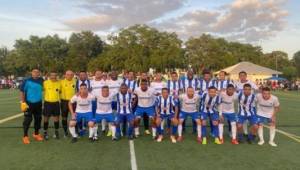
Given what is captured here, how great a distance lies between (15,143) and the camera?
36.5 ft

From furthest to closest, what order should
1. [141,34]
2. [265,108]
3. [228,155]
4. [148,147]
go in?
[141,34] → [265,108] → [148,147] → [228,155]

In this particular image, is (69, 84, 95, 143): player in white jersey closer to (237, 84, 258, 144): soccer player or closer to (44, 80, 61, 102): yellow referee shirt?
(44, 80, 61, 102): yellow referee shirt

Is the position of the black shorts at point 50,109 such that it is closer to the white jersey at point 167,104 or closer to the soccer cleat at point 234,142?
the white jersey at point 167,104

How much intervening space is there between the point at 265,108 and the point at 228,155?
230cm

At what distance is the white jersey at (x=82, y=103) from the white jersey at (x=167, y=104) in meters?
1.93

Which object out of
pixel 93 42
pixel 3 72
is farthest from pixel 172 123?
pixel 3 72

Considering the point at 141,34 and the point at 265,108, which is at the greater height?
the point at 141,34

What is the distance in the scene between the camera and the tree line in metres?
77.8

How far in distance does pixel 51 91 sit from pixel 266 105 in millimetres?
5604

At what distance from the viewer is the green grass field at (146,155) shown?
8.59 m

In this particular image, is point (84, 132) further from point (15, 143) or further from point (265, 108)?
point (265, 108)

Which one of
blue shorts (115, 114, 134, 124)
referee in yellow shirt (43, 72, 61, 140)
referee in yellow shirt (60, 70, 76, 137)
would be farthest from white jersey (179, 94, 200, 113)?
referee in yellow shirt (43, 72, 61, 140)

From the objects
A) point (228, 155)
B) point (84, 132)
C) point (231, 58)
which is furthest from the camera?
point (231, 58)

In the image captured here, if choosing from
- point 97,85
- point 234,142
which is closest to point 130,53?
point 97,85
